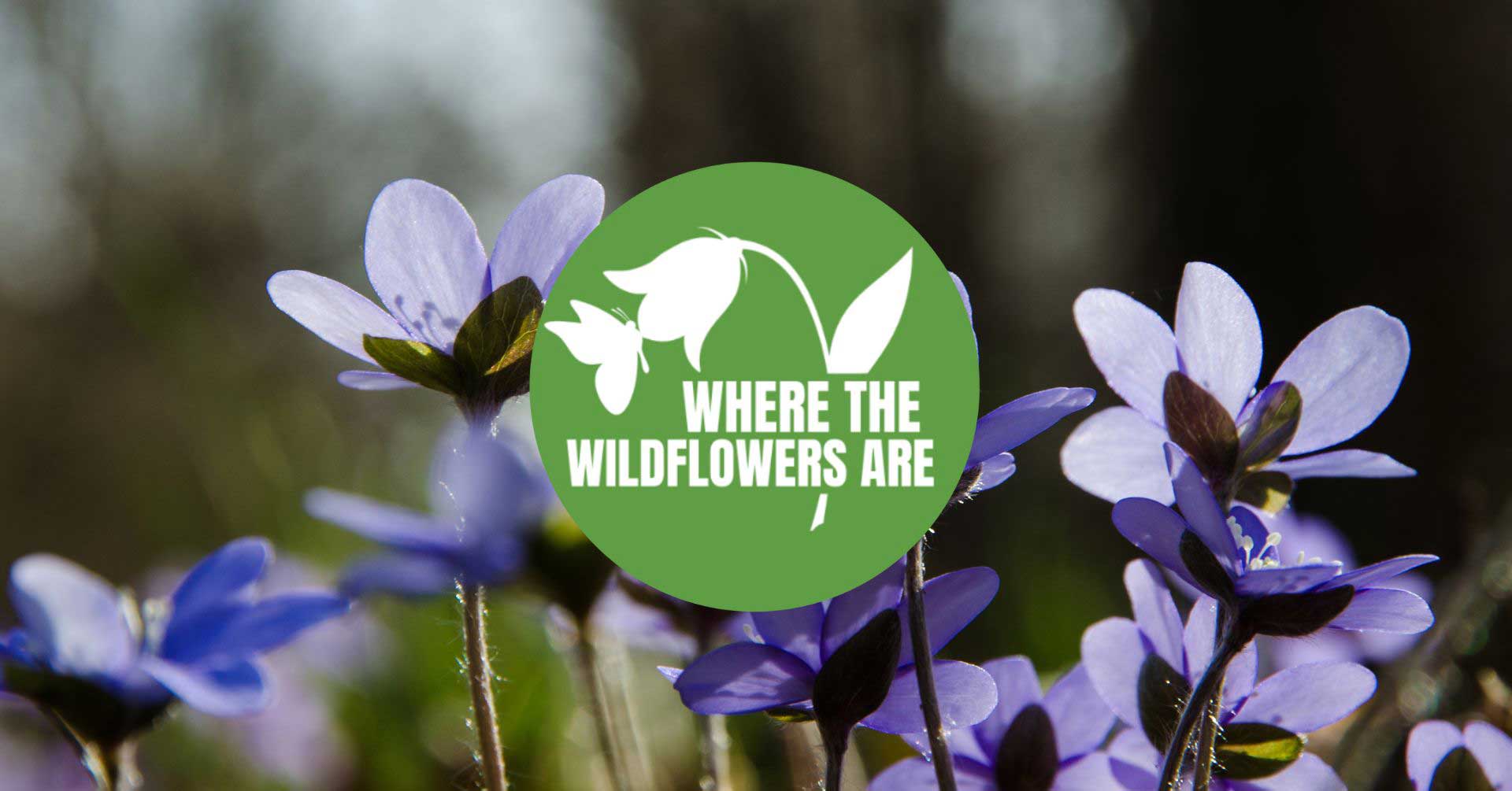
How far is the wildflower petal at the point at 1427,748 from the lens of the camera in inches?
14.0

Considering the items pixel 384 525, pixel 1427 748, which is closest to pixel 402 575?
pixel 384 525

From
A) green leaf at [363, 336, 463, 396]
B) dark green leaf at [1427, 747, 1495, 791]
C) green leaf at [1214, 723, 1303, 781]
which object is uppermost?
green leaf at [363, 336, 463, 396]

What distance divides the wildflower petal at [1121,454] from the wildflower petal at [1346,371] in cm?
4

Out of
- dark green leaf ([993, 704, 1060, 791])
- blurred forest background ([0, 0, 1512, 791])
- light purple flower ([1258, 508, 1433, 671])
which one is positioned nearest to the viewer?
dark green leaf ([993, 704, 1060, 791])

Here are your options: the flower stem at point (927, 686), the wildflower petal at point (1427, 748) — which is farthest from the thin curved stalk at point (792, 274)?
the wildflower petal at point (1427, 748)

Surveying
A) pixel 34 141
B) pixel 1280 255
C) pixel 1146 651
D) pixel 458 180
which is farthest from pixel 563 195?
pixel 34 141

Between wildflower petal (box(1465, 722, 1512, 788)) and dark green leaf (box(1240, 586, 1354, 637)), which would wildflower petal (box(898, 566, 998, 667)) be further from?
wildflower petal (box(1465, 722, 1512, 788))

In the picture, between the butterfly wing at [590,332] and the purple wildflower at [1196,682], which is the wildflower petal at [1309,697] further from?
the butterfly wing at [590,332]

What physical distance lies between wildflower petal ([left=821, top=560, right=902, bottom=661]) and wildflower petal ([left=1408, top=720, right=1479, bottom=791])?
19cm

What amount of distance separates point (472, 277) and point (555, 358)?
0.04m

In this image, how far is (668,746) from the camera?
108 centimetres

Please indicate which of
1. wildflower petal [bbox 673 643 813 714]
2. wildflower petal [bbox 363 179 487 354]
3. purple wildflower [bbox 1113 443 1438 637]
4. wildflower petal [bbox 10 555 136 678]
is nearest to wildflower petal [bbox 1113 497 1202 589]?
purple wildflower [bbox 1113 443 1438 637]

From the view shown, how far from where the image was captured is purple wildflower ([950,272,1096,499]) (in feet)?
0.89

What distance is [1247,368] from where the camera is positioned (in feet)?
1.02
